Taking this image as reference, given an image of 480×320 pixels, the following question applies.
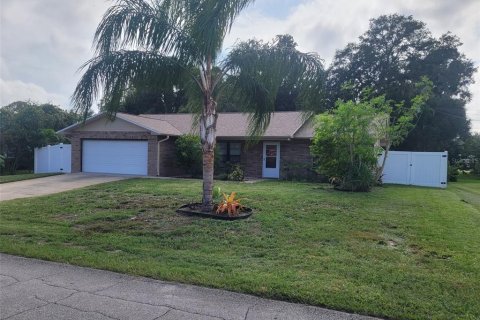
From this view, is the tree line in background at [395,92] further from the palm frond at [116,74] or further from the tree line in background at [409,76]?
the palm frond at [116,74]

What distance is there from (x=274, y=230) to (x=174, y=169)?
544 inches

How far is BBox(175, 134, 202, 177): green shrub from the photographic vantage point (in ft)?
64.4

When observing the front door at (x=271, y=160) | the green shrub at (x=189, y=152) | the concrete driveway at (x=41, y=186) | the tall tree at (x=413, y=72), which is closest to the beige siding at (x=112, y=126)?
the green shrub at (x=189, y=152)

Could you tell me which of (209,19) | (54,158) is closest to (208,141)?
(209,19)

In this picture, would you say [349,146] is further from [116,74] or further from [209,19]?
[116,74]

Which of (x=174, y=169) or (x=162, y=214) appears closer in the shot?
(x=162, y=214)

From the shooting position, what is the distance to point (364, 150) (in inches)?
586

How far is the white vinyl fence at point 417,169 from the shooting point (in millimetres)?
18766

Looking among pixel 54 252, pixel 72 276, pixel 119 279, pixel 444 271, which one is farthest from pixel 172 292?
pixel 444 271

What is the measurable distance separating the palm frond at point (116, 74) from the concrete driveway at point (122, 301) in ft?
14.3

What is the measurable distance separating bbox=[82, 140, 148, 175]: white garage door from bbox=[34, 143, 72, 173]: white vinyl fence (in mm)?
1888

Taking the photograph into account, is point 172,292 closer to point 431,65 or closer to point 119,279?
point 119,279

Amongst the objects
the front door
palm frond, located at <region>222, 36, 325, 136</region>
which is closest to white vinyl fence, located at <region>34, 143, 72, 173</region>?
the front door

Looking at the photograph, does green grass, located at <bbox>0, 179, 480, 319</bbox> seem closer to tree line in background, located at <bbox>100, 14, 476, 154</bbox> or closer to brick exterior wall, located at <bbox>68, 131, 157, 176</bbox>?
brick exterior wall, located at <bbox>68, 131, 157, 176</bbox>
